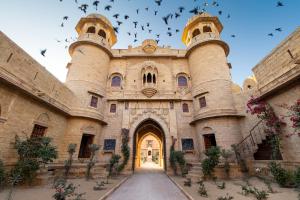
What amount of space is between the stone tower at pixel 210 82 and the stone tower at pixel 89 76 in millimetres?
9674

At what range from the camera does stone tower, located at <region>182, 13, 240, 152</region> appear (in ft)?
39.4

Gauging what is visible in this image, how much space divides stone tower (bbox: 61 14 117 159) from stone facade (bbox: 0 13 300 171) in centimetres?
9

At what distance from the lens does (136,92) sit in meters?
15.7

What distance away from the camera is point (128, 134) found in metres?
13.8

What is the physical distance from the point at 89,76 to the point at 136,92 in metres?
5.08

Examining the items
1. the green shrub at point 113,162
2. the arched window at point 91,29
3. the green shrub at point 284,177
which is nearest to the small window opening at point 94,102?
the green shrub at point 113,162

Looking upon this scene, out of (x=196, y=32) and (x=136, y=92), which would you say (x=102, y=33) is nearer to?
(x=136, y=92)

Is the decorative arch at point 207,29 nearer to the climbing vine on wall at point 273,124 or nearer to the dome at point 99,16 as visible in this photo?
the climbing vine on wall at point 273,124

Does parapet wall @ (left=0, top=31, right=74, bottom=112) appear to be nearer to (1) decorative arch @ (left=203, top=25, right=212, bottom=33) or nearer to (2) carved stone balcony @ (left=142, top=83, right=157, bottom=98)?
(2) carved stone balcony @ (left=142, top=83, right=157, bottom=98)

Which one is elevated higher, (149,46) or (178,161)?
(149,46)

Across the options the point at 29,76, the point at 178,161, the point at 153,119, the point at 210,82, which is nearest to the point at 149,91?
the point at 153,119

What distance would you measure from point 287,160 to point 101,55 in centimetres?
1747

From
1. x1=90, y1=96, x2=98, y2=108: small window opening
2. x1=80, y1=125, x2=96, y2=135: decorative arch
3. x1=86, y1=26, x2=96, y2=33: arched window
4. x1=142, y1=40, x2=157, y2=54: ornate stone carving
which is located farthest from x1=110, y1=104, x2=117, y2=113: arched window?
x1=86, y1=26, x2=96, y2=33: arched window

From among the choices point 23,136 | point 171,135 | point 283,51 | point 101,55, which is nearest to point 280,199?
point 283,51
